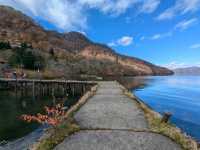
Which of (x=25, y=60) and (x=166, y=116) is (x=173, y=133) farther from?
(x=25, y=60)

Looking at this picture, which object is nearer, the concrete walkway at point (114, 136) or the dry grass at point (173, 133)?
the concrete walkway at point (114, 136)

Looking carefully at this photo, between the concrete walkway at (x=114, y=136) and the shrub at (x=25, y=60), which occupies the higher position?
the shrub at (x=25, y=60)

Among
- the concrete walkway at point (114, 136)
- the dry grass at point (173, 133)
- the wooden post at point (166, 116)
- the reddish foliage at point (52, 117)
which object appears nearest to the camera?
the concrete walkway at point (114, 136)

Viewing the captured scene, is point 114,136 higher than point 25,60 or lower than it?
lower

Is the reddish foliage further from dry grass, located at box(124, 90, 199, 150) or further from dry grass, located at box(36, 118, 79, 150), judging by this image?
dry grass, located at box(124, 90, 199, 150)

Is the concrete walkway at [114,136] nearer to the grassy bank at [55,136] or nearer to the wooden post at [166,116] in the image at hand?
the grassy bank at [55,136]

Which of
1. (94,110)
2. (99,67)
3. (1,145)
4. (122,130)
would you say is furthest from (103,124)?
(99,67)

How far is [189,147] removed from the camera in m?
8.87

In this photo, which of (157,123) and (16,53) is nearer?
(157,123)

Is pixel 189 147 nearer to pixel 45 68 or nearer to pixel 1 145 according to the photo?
pixel 1 145

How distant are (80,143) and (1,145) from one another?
389 inches

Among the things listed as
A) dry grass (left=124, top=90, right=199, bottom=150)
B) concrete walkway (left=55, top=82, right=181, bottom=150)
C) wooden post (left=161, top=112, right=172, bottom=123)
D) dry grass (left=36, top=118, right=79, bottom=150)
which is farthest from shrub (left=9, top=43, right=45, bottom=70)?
wooden post (left=161, top=112, right=172, bottom=123)

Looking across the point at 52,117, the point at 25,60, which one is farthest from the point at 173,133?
the point at 25,60

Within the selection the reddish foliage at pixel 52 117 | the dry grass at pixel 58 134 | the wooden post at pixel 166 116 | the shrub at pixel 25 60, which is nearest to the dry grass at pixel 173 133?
the wooden post at pixel 166 116
